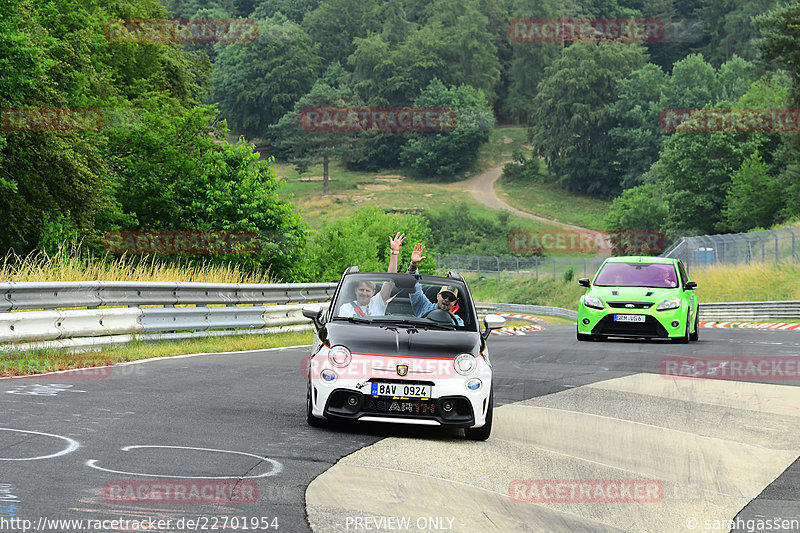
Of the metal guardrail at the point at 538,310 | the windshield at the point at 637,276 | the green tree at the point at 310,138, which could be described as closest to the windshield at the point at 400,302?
the windshield at the point at 637,276

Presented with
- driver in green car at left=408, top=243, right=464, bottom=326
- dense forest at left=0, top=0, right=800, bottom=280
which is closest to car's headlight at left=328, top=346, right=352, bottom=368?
driver in green car at left=408, top=243, right=464, bottom=326

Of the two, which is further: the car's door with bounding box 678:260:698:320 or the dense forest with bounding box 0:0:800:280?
the dense forest with bounding box 0:0:800:280

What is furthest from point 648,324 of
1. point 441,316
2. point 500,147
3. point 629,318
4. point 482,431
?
point 500,147

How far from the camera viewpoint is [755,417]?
431 inches

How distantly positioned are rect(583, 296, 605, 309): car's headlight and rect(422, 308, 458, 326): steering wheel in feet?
39.9

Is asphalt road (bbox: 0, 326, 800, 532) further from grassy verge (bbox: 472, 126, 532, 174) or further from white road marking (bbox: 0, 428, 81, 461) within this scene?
grassy verge (bbox: 472, 126, 532, 174)

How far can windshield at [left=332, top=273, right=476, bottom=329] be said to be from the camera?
376 inches

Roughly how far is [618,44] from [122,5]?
379 feet

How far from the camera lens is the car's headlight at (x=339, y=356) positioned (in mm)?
8680

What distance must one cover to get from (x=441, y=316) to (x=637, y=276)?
13.1 meters

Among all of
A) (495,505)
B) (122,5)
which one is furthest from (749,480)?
(122,5)

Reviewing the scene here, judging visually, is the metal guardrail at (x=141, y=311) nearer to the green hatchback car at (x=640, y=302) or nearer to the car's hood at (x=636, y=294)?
the green hatchback car at (x=640, y=302)

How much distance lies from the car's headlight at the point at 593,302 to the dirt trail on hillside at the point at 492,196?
3755 inches

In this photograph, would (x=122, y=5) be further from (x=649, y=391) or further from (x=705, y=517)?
(x=705, y=517)
